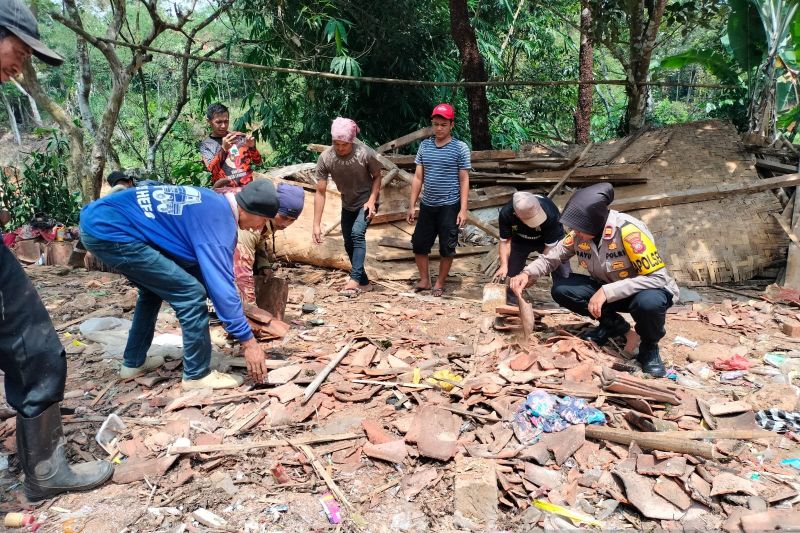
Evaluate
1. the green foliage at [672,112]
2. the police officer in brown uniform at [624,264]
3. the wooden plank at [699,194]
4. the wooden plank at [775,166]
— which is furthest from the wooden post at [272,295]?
the green foliage at [672,112]

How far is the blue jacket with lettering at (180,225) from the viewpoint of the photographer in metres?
3.26

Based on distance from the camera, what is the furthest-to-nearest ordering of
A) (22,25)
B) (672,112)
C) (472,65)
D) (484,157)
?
(672,112) → (472,65) → (484,157) → (22,25)

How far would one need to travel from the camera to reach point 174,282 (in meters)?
3.40

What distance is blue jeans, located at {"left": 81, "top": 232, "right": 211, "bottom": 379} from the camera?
3348 mm

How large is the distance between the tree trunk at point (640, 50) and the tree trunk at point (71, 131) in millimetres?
7385

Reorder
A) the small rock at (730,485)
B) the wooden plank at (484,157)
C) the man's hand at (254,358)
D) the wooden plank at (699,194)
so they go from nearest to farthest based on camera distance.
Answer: the small rock at (730,485), the man's hand at (254,358), the wooden plank at (699,194), the wooden plank at (484,157)

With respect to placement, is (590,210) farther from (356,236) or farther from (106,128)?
(106,128)

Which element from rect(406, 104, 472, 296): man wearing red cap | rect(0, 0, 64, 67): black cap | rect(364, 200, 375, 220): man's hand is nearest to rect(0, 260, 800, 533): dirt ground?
rect(406, 104, 472, 296): man wearing red cap

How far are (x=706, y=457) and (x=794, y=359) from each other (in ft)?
6.11

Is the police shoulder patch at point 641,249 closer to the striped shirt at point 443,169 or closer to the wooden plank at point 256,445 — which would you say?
the wooden plank at point 256,445

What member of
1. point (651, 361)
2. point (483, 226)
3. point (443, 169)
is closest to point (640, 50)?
point (483, 226)

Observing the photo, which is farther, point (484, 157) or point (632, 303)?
point (484, 157)

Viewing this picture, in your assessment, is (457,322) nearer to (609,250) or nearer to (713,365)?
(609,250)

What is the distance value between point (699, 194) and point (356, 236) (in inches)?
161
